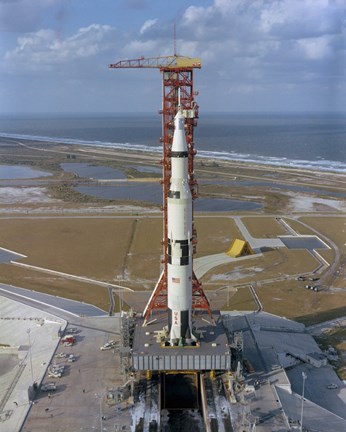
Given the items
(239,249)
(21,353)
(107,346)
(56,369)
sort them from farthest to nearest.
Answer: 1. (239,249)
2. (21,353)
3. (107,346)
4. (56,369)

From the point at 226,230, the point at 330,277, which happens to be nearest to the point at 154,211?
the point at 226,230

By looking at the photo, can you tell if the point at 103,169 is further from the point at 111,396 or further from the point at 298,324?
the point at 111,396

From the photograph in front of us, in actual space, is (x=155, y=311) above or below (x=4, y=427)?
above

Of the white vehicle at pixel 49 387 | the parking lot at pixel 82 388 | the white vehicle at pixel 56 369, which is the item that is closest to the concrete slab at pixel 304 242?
the parking lot at pixel 82 388

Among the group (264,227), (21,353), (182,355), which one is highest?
(264,227)

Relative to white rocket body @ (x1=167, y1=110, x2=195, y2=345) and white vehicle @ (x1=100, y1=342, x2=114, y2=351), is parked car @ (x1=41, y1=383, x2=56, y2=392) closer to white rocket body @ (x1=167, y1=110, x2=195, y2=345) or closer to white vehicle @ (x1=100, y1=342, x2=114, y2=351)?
white vehicle @ (x1=100, y1=342, x2=114, y2=351)

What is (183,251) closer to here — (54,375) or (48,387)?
(54,375)

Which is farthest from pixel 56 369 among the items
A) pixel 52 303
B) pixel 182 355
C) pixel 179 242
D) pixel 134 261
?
pixel 134 261
